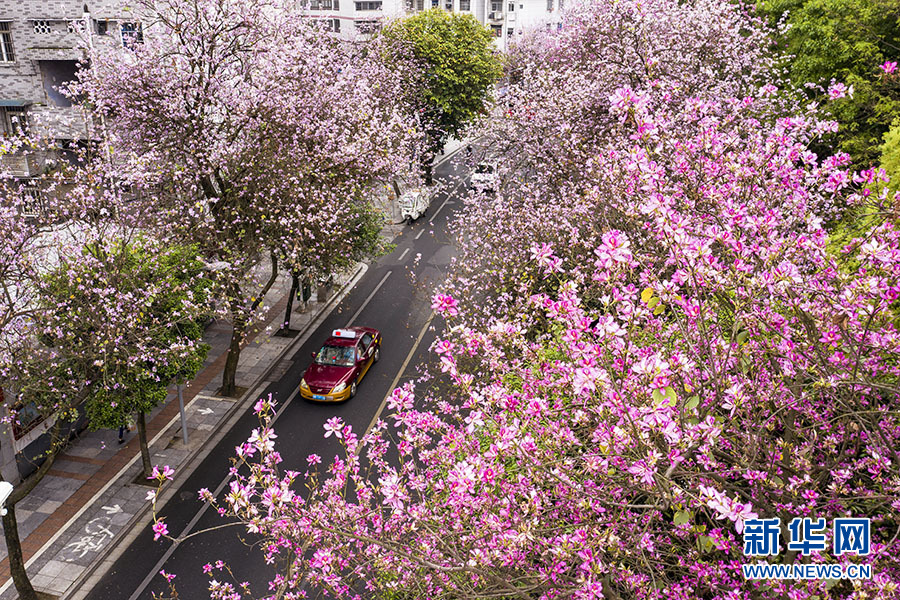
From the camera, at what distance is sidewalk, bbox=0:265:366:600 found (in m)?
13.7

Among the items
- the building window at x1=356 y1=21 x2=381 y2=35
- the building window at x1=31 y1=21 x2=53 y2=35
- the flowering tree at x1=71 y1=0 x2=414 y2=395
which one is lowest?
the flowering tree at x1=71 y1=0 x2=414 y2=395

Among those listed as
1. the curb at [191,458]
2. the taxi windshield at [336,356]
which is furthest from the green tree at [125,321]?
the taxi windshield at [336,356]

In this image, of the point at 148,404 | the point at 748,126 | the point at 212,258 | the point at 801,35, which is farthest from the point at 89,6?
the point at 801,35

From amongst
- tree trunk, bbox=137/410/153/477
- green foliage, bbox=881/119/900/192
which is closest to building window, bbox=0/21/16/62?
tree trunk, bbox=137/410/153/477

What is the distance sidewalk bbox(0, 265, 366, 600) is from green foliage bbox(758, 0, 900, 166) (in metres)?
20.4

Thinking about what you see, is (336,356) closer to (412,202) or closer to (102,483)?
(102,483)

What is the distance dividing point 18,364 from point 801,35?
24.7m

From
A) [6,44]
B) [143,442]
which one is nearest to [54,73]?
[6,44]

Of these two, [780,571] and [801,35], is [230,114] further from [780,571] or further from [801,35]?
[801,35]

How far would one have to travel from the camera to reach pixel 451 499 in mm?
6820

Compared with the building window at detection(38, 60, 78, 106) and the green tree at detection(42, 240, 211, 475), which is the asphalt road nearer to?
the green tree at detection(42, 240, 211, 475)

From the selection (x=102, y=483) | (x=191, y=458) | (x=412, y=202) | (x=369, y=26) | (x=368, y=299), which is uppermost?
(x=369, y=26)

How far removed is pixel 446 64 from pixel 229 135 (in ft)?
75.1

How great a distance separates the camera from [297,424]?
62.6 feet
